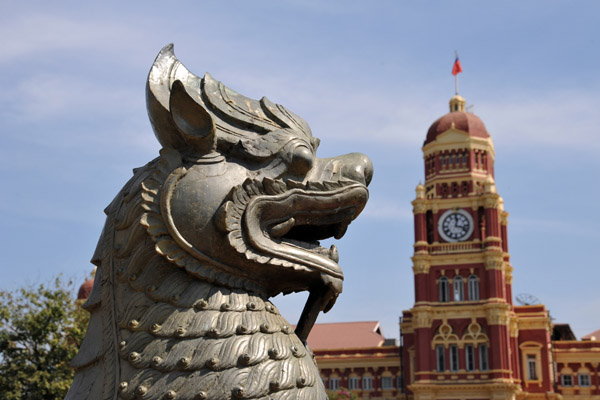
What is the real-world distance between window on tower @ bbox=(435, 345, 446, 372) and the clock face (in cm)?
604

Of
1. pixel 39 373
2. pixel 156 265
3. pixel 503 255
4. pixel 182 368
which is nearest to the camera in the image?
pixel 182 368

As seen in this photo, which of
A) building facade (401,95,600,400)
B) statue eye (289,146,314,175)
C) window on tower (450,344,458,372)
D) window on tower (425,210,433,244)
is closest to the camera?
statue eye (289,146,314,175)

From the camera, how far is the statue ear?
2664 millimetres

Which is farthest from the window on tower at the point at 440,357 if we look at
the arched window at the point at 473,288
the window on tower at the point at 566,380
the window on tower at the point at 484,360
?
the window on tower at the point at 566,380

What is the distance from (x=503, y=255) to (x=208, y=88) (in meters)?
41.5

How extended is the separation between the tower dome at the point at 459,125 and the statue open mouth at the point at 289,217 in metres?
41.9

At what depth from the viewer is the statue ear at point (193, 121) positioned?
2664mm

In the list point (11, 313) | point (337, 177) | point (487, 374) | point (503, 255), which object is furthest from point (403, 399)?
point (337, 177)

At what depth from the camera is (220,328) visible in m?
2.50

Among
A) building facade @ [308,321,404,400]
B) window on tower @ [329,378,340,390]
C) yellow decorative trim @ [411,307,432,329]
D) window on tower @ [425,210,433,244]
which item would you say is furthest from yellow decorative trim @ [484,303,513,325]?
window on tower @ [329,378,340,390]

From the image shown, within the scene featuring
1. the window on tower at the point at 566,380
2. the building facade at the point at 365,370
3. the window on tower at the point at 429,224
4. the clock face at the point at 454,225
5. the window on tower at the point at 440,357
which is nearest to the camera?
the window on tower at the point at 440,357

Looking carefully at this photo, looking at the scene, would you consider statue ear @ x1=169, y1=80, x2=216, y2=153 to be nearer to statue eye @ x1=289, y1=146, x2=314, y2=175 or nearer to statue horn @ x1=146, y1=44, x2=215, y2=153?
statue horn @ x1=146, y1=44, x2=215, y2=153

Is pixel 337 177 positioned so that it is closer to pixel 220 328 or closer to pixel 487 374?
pixel 220 328

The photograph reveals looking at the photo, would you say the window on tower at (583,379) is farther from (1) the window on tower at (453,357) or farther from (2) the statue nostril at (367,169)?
(2) the statue nostril at (367,169)
